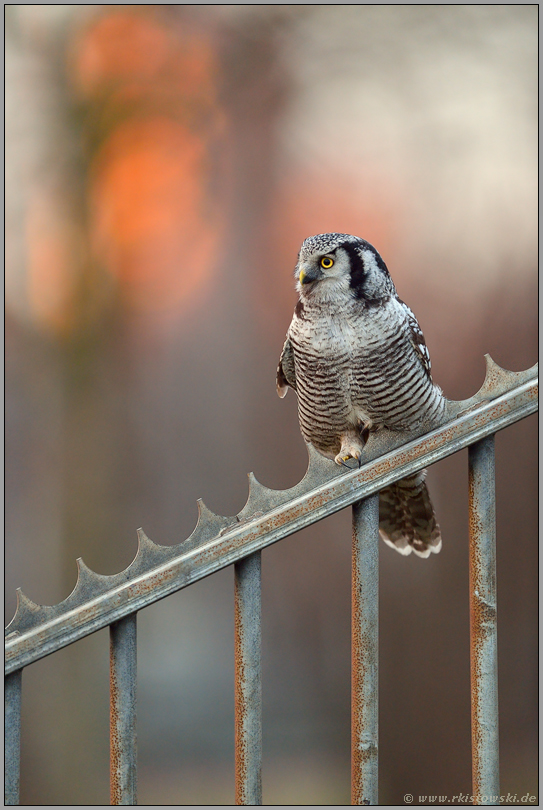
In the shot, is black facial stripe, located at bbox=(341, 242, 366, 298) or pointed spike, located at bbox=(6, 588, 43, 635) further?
black facial stripe, located at bbox=(341, 242, 366, 298)

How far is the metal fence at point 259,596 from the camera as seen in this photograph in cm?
64

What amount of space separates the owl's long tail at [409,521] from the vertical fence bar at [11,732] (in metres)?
0.55

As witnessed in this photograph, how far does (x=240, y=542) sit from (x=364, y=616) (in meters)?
0.15

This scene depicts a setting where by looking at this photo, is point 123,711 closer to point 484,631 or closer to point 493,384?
point 484,631

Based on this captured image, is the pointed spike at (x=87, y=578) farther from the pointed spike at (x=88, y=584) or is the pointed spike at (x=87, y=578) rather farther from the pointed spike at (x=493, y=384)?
the pointed spike at (x=493, y=384)

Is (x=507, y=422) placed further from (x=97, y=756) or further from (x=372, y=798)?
(x=97, y=756)

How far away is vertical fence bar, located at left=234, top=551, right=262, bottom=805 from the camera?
2.14 ft

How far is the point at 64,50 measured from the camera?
160 cm

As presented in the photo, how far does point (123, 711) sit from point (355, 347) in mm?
469

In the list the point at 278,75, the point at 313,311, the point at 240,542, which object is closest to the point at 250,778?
the point at 240,542

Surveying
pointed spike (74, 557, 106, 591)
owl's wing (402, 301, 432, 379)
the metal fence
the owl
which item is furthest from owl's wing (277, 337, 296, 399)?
pointed spike (74, 557, 106, 591)

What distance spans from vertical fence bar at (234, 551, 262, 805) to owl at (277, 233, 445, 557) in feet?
0.61

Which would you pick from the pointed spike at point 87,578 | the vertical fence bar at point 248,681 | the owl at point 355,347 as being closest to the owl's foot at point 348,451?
the owl at point 355,347

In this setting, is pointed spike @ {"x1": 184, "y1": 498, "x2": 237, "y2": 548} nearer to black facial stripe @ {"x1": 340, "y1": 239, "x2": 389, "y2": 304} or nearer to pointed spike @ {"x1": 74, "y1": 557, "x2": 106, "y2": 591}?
pointed spike @ {"x1": 74, "y1": 557, "x2": 106, "y2": 591}
